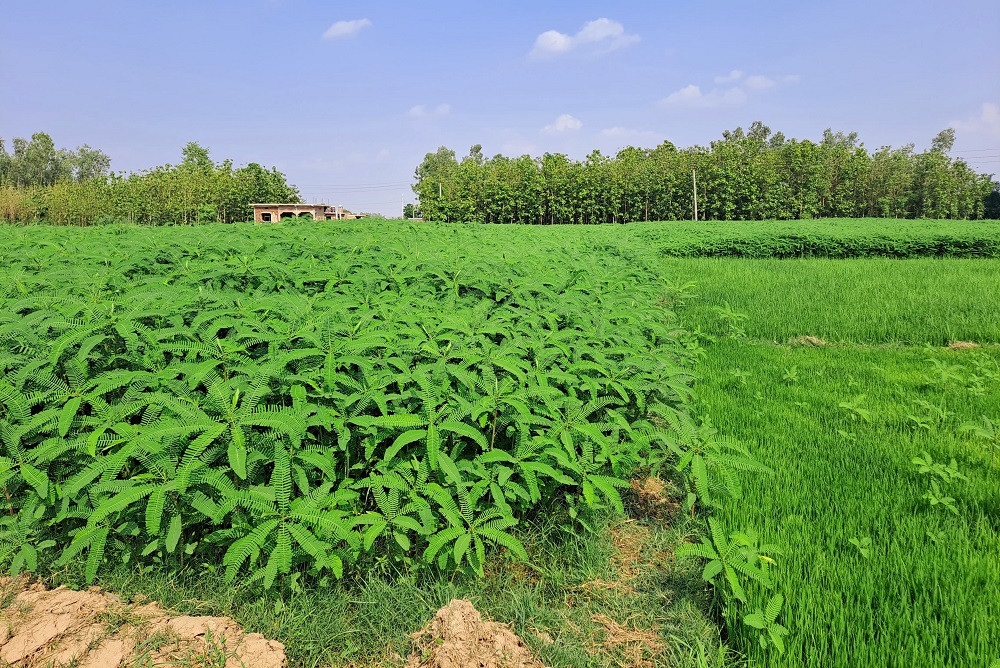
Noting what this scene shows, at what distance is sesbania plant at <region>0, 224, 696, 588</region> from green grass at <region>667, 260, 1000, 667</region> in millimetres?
879

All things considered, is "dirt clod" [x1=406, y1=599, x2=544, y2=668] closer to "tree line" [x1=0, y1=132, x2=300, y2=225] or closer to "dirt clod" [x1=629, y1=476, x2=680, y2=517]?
"dirt clod" [x1=629, y1=476, x2=680, y2=517]

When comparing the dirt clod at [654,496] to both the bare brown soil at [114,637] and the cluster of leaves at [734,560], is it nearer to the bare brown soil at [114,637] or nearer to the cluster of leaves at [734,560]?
the cluster of leaves at [734,560]

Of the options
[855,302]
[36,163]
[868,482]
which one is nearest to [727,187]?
[855,302]

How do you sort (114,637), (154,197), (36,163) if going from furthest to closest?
1. (36,163)
2. (154,197)
3. (114,637)

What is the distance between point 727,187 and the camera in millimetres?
55781

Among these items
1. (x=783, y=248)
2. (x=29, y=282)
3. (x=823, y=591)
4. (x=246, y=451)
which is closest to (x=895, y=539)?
(x=823, y=591)

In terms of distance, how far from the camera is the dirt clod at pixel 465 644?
1838 mm

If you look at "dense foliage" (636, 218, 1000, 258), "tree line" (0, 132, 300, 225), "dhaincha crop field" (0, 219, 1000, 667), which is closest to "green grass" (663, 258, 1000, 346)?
"dhaincha crop field" (0, 219, 1000, 667)

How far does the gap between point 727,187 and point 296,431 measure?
61531 millimetres

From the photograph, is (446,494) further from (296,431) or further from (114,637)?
(114,637)

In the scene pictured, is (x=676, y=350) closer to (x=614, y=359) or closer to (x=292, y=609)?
(x=614, y=359)

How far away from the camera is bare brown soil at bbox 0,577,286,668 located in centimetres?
189

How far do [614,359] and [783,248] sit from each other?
75.9 feet

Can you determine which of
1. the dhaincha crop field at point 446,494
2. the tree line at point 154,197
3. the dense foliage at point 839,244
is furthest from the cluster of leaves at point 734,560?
the tree line at point 154,197
